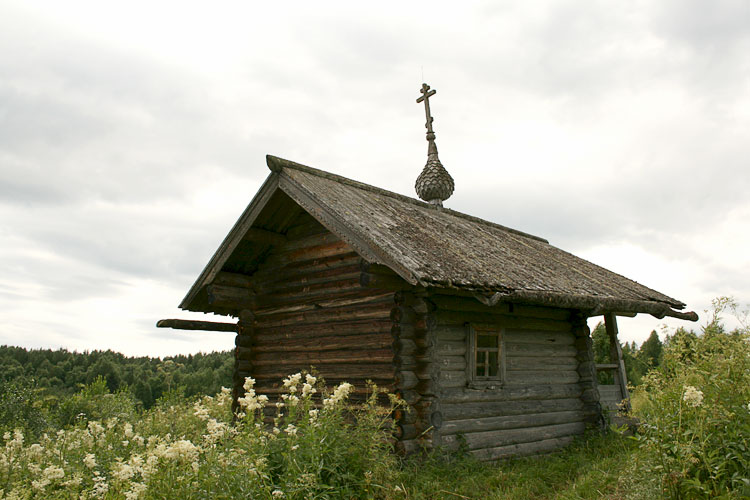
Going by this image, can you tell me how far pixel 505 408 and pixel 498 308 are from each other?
1643 mm

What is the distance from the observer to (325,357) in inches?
363

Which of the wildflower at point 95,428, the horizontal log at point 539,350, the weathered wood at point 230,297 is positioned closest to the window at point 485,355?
the horizontal log at point 539,350

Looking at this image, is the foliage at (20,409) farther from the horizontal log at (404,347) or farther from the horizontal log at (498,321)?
the horizontal log at (498,321)

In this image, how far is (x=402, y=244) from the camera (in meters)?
8.16

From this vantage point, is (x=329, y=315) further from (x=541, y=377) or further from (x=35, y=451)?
(x=35, y=451)

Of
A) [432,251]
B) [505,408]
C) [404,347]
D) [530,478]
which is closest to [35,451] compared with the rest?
[404,347]

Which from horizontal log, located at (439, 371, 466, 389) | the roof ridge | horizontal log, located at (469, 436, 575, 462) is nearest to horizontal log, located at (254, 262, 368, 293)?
the roof ridge

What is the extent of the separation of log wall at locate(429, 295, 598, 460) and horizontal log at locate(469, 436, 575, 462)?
16mm

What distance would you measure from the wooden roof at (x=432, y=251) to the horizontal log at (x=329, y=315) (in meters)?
1.14

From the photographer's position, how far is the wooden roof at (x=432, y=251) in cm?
762

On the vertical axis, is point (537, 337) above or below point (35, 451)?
above

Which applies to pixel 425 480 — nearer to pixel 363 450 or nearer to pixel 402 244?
pixel 363 450

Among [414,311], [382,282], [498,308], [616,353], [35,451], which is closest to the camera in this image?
[35,451]

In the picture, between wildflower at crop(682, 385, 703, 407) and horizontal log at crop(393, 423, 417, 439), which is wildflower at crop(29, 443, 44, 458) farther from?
wildflower at crop(682, 385, 703, 407)
